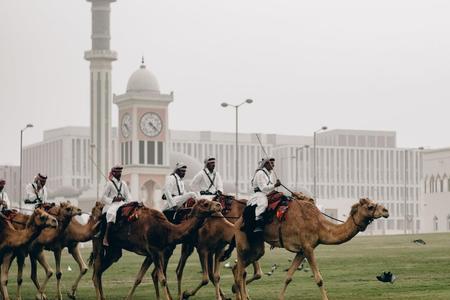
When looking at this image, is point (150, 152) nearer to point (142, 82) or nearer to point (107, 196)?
point (142, 82)

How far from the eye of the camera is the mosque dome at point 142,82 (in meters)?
163

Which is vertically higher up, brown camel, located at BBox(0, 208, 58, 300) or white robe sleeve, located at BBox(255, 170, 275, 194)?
white robe sleeve, located at BBox(255, 170, 275, 194)

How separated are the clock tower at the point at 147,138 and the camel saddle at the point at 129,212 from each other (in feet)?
428

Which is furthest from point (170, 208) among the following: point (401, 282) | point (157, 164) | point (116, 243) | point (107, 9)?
point (107, 9)

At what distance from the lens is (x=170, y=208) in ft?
96.9

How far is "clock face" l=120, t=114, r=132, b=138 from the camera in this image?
163 metres

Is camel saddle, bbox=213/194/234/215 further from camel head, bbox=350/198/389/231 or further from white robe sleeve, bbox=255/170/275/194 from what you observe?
camel head, bbox=350/198/389/231

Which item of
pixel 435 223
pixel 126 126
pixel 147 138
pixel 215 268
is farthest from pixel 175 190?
pixel 435 223

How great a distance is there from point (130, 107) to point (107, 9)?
2166cm

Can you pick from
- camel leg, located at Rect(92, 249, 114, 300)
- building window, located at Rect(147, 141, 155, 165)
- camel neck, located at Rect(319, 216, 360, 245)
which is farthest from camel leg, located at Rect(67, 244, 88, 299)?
building window, located at Rect(147, 141, 155, 165)

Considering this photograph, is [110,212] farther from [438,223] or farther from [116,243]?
[438,223]

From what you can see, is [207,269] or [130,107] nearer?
[207,269]

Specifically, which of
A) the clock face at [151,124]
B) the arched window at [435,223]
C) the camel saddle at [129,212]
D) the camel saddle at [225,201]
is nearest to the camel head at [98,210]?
the camel saddle at [129,212]

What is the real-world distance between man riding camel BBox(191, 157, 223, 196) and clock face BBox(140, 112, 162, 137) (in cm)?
13234
